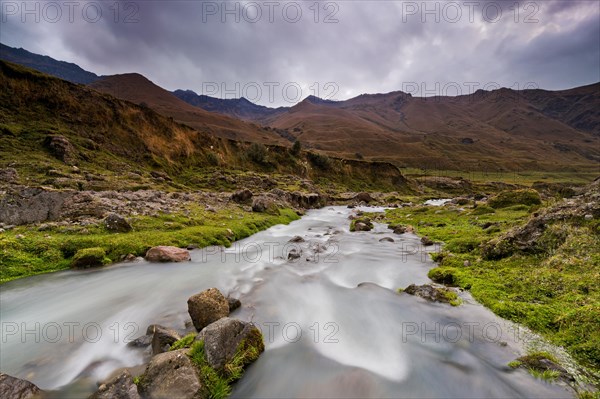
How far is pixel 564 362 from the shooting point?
6.11 meters

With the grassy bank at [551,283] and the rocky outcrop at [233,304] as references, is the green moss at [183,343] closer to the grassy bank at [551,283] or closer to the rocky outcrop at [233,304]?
the rocky outcrop at [233,304]

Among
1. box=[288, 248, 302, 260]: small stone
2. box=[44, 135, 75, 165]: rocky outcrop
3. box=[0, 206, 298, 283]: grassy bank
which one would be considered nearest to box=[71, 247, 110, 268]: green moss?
box=[0, 206, 298, 283]: grassy bank

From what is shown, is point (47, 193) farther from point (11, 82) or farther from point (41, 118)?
point (11, 82)

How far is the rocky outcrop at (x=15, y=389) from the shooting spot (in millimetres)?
5371

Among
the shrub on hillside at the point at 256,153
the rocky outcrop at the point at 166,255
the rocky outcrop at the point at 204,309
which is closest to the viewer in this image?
the rocky outcrop at the point at 204,309

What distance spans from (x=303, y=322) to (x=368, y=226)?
17.7 metres

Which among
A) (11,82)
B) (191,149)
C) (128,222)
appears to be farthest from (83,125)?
(128,222)

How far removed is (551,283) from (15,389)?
14.1 metres

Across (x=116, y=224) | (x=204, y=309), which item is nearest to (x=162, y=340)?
(x=204, y=309)

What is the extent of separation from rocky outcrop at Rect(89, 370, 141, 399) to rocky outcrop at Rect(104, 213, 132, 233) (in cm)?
1303

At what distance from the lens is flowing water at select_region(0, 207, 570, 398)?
21.1 ft

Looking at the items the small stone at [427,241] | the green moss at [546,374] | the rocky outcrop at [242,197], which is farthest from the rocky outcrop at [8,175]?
the green moss at [546,374]

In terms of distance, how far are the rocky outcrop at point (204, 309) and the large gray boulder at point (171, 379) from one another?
2224mm

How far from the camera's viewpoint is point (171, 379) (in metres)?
5.40
